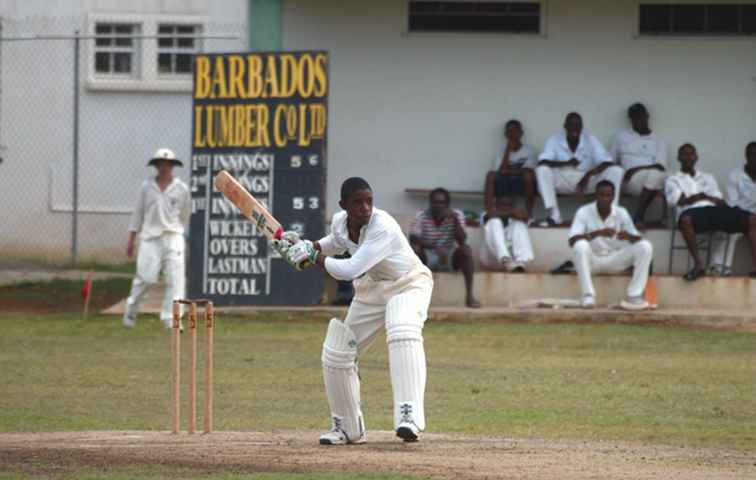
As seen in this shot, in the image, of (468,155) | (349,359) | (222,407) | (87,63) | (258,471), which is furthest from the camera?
(87,63)

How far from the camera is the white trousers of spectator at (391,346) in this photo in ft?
32.4

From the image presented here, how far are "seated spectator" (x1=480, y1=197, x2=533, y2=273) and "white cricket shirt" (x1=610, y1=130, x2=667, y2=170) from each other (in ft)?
4.96

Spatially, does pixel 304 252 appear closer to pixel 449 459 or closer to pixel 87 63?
pixel 449 459

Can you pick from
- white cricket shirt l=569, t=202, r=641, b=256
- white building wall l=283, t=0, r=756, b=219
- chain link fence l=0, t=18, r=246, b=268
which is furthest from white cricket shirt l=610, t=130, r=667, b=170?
chain link fence l=0, t=18, r=246, b=268

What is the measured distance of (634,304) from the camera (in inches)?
757

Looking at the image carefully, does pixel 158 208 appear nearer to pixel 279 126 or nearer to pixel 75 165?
pixel 279 126

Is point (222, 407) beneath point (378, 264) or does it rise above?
beneath

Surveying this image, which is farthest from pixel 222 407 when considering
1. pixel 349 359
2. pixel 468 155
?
pixel 468 155

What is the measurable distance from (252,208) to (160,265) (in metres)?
7.25

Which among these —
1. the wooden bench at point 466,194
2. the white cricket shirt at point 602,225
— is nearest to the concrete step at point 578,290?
the white cricket shirt at point 602,225

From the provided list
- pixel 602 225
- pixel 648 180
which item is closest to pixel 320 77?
pixel 602 225

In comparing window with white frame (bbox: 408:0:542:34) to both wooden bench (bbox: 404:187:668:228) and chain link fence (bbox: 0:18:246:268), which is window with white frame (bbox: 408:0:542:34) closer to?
wooden bench (bbox: 404:187:668:228)

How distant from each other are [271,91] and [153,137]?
4.00 meters

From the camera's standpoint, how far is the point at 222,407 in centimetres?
1317
